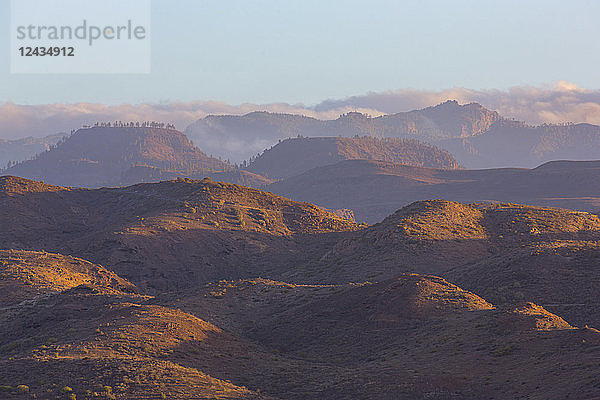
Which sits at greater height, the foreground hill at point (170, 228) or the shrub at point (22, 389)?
the shrub at point (22, 389)

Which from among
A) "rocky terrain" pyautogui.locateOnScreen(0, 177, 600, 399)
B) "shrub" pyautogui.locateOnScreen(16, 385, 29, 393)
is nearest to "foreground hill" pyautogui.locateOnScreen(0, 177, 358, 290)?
"rocky terrain" pyautogui.locateOnScreen(0, 177, 600, 399)

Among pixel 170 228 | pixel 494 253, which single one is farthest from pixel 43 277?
pixel 494 253

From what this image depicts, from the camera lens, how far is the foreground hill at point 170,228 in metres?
109

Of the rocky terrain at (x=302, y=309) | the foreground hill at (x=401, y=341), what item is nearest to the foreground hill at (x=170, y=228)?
the rocky terrain at (x=302, y=309)

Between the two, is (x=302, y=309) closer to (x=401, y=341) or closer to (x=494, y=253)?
(x=401, y=341)

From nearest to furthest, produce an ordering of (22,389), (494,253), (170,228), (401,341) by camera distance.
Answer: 1. (22,389)
2. (401,341)
3. (494,253)
4. (170,228)

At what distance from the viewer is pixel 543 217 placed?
361 feet

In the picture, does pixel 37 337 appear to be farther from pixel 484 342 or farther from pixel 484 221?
pixel 484 221

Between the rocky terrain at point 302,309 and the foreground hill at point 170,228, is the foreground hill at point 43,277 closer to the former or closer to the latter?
the rocky terrain at point 302,309

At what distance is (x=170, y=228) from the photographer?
119 meters

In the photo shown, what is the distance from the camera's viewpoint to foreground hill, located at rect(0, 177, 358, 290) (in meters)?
109

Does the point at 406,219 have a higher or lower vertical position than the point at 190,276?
higher

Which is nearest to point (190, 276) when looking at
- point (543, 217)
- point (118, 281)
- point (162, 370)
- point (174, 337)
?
point (118, 281)

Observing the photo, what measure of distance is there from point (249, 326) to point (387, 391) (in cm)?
2576
